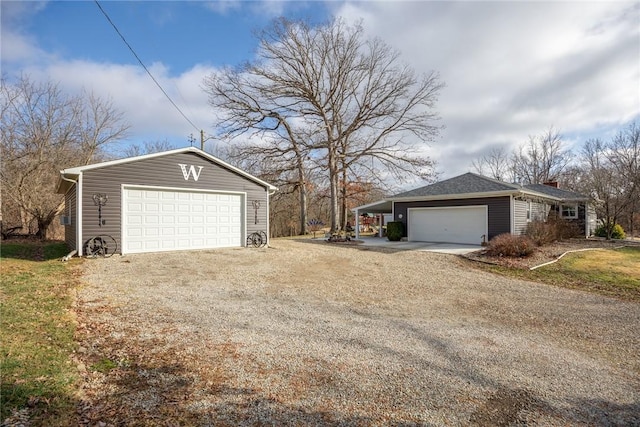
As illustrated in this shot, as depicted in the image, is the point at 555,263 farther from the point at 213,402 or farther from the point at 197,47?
the point at 197,47

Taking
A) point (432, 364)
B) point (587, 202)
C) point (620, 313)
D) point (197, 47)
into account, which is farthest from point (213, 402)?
point (587, 202)

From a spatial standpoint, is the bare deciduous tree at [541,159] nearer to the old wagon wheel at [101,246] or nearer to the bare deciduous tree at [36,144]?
the old wagon wheel at [101,246]

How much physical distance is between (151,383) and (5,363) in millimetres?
1303

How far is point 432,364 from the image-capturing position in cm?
341

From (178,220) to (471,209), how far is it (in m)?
13.0

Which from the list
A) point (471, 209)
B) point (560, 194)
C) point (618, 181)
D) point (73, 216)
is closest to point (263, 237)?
point (73, 216)

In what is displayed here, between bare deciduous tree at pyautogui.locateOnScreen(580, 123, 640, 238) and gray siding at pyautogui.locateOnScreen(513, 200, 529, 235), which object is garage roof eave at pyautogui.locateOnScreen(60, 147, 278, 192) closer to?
gray siding at pyautogui.locateOnScreen(513, 200, 529, 235)

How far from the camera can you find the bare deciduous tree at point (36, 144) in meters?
15.5

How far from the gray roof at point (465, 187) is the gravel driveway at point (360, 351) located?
28.1 ft

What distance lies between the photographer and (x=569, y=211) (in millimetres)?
20016

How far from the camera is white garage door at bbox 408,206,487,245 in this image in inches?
601

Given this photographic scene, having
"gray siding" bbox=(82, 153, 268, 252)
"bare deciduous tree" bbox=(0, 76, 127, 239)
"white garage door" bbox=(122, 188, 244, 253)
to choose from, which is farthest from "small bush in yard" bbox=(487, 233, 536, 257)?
"bare deciduous tree" bbox=(0, 76, 127, 239)

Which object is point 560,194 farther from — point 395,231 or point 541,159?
point 541,159

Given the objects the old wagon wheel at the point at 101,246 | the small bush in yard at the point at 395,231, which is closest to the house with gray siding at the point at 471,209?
the small bush in yard at the point at 395,231
